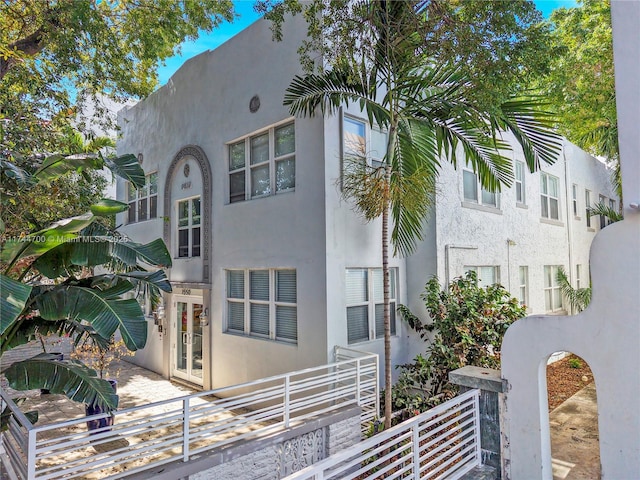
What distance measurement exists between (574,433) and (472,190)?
595 cm

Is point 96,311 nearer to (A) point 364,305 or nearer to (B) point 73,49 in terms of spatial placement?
(A) point 364,305

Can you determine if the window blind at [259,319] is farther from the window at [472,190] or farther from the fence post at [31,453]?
the window at [472,190]

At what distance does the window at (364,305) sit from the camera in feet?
26.4

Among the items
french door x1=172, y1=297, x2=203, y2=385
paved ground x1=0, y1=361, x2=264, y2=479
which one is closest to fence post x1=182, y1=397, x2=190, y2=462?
paved ground x1=0, y1=361, x2=264, y2=479

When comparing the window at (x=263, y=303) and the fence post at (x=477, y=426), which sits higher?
the window at (x=263, y=303)

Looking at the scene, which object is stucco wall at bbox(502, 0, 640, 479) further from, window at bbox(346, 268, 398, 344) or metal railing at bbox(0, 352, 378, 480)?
window at bbox(346, 268, 398, 344)

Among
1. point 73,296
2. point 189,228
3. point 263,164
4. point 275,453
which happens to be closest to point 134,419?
point 275,453

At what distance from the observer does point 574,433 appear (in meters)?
6.38

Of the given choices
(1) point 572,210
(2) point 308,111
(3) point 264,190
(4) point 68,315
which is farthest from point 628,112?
(1) point 572,210

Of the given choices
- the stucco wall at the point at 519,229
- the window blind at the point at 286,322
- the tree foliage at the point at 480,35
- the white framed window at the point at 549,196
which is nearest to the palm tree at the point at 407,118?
the tree foliage at the point at 480,35

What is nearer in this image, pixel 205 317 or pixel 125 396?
pixel 125 396

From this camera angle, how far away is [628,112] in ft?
12.4

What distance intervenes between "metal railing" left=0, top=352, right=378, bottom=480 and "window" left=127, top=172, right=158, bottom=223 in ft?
21.2

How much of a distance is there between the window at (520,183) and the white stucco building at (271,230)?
A: 0.06 meters
